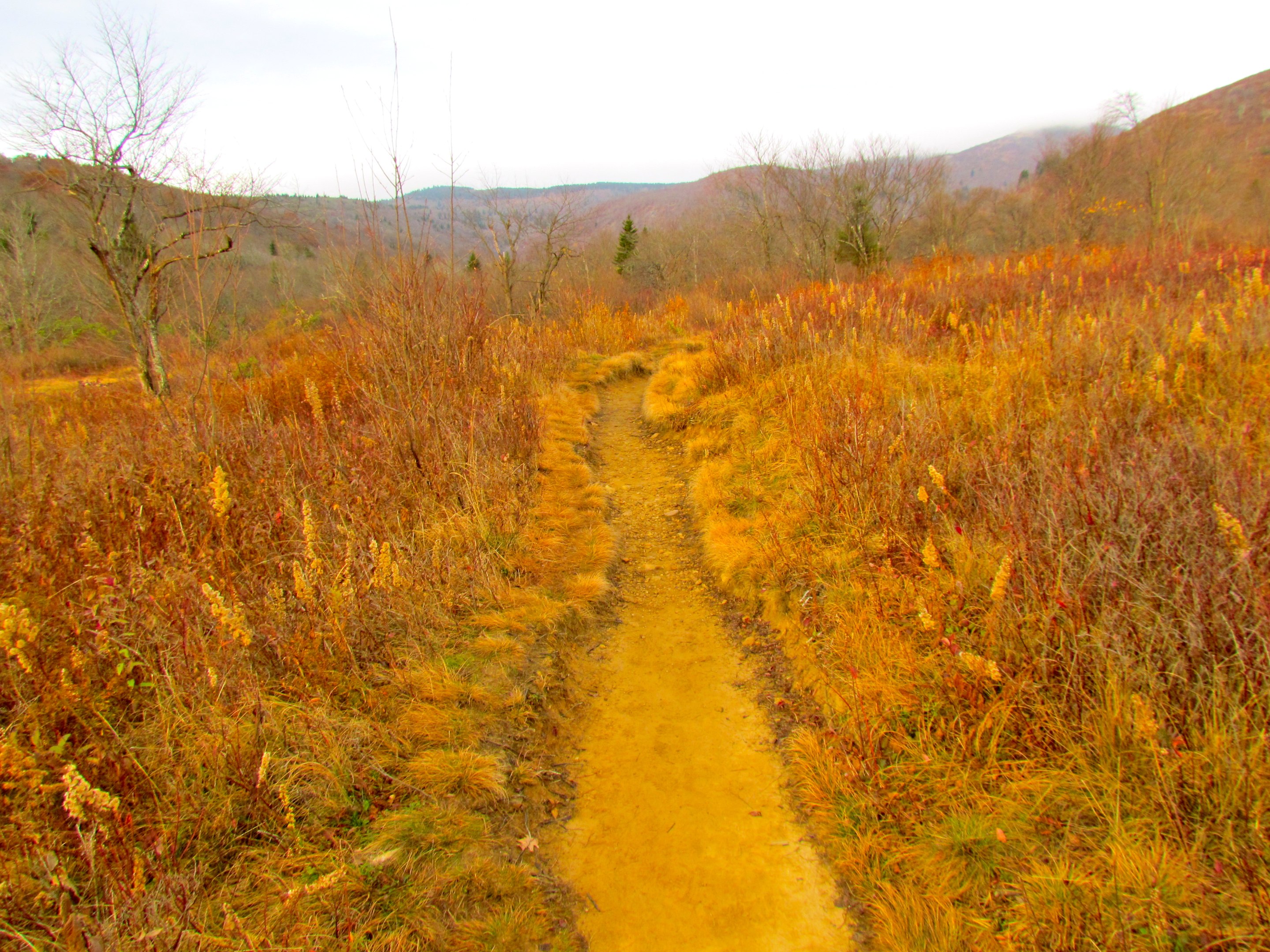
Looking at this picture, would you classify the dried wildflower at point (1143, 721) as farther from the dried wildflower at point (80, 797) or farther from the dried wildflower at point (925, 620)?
the dried wildflower at point (80, 797)

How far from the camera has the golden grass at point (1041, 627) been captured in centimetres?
168

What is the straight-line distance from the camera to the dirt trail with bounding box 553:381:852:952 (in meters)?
1.98

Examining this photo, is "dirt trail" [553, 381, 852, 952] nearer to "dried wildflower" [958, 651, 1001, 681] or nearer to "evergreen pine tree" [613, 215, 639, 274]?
"dried wildflower" [958, 651, 1001, 681]

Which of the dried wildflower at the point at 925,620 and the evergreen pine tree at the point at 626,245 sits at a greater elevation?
the evergreen pine tree at the point at 626,245

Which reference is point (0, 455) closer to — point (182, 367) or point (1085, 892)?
point (182, 367)

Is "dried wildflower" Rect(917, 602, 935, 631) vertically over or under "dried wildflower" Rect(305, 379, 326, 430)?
under

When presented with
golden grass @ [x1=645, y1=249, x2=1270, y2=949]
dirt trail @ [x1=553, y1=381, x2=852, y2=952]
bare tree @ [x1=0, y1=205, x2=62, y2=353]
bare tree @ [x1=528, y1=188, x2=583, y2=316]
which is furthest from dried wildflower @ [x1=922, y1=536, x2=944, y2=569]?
bare tree @ [x1=0, y1=205, x2=62, y2=353]

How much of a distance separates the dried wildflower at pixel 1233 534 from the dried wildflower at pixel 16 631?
391 cm

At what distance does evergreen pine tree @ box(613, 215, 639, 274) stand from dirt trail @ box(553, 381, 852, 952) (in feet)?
96.9

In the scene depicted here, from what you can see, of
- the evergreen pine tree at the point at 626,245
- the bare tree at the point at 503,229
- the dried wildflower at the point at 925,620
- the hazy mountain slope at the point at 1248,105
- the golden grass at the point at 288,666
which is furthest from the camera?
the hazy mountain slope at the point at 1248,105

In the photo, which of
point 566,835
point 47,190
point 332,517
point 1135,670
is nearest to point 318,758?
point 566,835

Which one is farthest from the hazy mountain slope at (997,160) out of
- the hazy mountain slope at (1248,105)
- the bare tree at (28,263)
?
the bare tree at (28,263)

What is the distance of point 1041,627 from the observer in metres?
2.28

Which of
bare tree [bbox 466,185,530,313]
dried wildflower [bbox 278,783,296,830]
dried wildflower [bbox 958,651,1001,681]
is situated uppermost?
bare tree [bbox 466,185,530,313]
